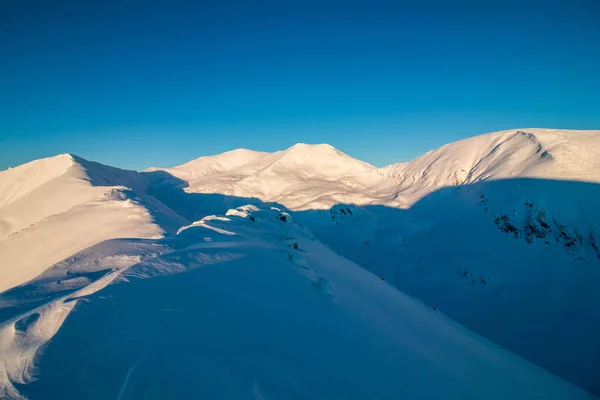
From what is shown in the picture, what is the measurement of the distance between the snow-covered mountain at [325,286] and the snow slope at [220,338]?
0.03 m

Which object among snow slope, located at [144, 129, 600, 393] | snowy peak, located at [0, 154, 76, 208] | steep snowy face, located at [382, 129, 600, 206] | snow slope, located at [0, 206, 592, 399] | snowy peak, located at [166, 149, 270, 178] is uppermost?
snowy peak, located at [166, 149, 270, 178]

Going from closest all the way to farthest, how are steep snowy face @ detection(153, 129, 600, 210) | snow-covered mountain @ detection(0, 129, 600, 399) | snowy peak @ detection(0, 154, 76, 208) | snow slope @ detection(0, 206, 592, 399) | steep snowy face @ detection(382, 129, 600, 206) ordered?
snow slope @ detection(0, 206, 592, 399) → snow-covered mountain @ detection(0, 129, 600, 399) → steep snowy face @ detection(382, 129, 600, 206) → steep snowy face @ detection(153, 129, 600, 210) → snowy peak @ detection(0, 154, 76, 208)

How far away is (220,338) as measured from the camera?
4.86 meters

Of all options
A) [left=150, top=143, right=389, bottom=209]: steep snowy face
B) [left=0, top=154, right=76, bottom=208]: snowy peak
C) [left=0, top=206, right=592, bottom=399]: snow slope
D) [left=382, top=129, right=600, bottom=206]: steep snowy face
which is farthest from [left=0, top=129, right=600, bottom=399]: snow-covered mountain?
[left=150, top=143, right=389, bottom=209]: steep snowy face

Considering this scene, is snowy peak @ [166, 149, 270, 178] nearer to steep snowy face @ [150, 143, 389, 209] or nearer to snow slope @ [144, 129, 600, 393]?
steep snowy face @ [150, 143, 389, 209]

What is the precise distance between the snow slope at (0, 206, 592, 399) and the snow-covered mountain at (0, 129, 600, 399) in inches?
1.3

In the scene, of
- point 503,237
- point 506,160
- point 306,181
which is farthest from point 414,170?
point 503,237

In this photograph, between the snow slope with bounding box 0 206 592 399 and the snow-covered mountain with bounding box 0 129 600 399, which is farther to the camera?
the snow-covered mountain with bounding box 0 129 600 399

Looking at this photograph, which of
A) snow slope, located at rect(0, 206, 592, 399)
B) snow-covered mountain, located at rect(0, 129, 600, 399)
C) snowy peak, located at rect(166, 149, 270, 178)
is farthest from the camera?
snowy peak, located at rect(166, 149, 270, 178)

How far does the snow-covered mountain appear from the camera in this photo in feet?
14.1

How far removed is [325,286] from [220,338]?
451 centimetres

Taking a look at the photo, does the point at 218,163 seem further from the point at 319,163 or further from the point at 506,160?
the point at 506,160

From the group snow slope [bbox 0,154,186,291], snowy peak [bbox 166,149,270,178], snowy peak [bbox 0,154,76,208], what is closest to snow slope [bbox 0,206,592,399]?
snow slope [bbox 0,154,186,291]

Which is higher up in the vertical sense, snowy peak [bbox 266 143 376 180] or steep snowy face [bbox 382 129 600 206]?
snowy peak [bbox 266 143 376 180]
